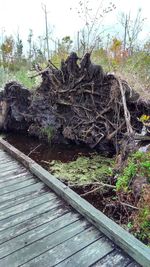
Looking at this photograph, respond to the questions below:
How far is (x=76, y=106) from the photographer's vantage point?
18.4 ft

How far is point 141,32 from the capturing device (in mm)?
9000

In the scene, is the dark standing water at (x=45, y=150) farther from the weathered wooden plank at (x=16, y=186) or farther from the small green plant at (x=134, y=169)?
the small green plant at (x=134, y=169)

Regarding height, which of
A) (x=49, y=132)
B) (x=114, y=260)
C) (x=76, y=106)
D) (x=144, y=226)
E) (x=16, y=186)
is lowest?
(x=144, y=226)

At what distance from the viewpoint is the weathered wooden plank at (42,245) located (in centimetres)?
188

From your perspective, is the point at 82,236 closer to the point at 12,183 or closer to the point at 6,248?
the point at 6,248

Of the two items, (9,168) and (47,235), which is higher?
(9,168)

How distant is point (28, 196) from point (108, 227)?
1.03 m

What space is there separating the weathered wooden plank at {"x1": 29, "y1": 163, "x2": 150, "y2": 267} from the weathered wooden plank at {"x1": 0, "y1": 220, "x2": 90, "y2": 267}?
0.11 m

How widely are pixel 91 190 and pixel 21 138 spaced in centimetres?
290

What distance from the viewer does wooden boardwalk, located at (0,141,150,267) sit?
6.20ft

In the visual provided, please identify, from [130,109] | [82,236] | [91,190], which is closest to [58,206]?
[82,236]

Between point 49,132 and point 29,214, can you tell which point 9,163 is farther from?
point 49,132

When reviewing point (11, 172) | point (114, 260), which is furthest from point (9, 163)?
point (114, 260)

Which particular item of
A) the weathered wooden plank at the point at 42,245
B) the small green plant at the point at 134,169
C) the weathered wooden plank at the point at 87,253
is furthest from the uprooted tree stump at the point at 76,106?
the weathered wooden plank at the point at 87,253
